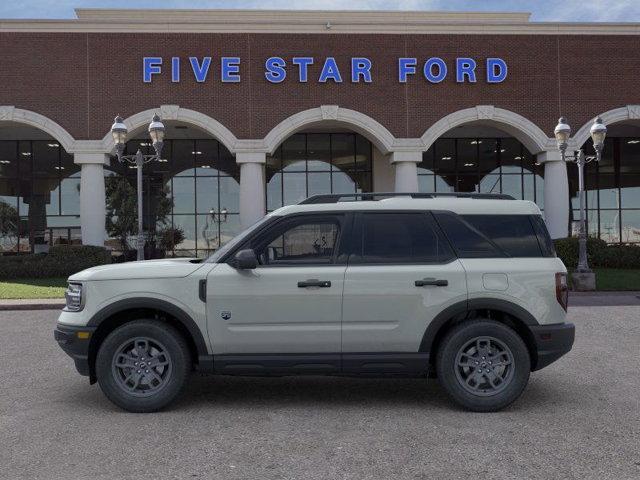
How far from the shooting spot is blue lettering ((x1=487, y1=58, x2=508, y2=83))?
23.4 meters

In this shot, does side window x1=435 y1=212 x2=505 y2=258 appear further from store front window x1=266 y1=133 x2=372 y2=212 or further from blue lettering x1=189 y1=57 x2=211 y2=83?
store front window x1=266 y1=133 x2=372 y2=212

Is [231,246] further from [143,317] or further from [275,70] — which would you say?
[275,70]

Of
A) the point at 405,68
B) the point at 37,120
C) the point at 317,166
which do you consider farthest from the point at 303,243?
the point at 317,166

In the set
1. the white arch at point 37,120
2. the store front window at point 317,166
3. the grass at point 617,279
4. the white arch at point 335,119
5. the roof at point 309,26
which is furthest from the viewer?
the store front window at point 317,166

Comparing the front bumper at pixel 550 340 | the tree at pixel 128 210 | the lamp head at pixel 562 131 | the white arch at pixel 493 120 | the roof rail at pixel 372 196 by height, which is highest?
the white arch at pixel 493 120

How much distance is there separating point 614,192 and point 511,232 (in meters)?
29.8

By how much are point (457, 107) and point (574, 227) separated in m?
11.6

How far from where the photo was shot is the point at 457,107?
23531 mm

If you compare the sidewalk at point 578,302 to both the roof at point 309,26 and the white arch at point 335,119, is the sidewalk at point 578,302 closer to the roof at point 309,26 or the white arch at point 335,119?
the white arch at point 335,119

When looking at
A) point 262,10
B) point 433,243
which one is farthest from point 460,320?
point 262,10

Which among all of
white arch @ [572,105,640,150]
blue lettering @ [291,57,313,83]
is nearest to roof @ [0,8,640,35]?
blue lettering @ [291,57,313,83]

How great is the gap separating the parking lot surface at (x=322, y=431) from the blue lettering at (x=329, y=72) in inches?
711

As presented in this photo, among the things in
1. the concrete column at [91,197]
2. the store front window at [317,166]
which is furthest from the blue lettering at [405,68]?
the concrete column at [91,197]

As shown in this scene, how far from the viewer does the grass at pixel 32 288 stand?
16297mm
